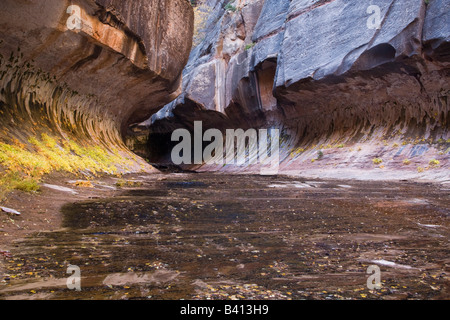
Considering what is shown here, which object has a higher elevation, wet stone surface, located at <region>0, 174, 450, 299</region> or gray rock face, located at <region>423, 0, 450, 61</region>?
gray rock face, located at <region>423, 0, 450, 61</region>

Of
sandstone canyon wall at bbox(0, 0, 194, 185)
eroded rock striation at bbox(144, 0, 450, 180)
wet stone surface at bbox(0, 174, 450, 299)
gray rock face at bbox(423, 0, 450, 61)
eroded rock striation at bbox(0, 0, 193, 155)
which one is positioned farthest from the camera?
eroded rock striation at bbox(144, 0, 450, 180)

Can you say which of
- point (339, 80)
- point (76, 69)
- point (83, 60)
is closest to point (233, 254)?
point (83, 60)

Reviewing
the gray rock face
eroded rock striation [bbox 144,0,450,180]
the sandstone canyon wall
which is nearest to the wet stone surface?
the sandstone canyon wall

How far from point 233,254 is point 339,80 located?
14338 mm

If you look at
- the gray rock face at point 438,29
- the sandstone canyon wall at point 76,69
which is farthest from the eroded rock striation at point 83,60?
the gray rock face at point 438,29

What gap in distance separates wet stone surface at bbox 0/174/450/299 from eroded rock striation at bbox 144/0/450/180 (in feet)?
26.2

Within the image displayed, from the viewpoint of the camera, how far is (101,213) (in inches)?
180

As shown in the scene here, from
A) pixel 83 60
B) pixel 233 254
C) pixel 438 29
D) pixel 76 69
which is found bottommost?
pixel 233 254

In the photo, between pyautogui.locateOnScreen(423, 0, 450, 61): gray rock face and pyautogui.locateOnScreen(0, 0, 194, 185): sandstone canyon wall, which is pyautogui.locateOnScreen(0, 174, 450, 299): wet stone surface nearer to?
pyautogui.locateOnScreen(0, 0, 194, 185): sandstone canyon wall

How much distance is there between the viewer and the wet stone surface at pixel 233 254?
82.6 inches

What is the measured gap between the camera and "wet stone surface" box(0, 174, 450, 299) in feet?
6.88

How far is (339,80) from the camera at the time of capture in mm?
15523

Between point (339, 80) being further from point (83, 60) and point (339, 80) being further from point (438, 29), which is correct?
point (83, 60)

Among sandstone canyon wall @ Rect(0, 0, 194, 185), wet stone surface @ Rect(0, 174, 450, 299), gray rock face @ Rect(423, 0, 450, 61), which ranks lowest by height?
wet stone surface @ Rect(0, 174, 450, 299)
